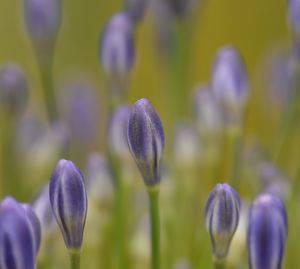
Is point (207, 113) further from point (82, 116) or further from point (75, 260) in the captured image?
point (75, 260)

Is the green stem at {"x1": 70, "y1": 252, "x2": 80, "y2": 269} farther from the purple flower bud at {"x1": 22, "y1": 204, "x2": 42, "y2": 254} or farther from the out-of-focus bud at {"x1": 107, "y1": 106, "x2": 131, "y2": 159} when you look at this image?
the out-of-focus bud at {"x1": 107, "y1": 106, "x2": 131, "y2": 159}

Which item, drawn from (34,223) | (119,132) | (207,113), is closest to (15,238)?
(34,223)

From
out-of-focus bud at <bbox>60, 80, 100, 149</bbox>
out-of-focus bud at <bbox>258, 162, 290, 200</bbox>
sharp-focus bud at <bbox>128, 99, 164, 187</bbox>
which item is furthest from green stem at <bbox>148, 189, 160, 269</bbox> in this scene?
out-of-focus bud at <bbox>60, 80, 100, 149</bbox>

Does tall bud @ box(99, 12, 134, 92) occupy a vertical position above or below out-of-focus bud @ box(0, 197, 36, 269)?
above

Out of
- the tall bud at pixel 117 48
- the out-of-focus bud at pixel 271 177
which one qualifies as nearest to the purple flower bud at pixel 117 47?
the tall bud at pixel 117 48

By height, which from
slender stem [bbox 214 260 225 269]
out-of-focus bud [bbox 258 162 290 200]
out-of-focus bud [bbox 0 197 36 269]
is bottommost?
slender stem [bbox 214 260 225 269]
